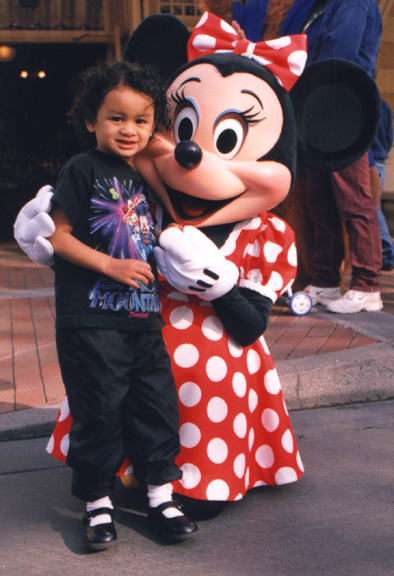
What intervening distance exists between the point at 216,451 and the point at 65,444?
51cm

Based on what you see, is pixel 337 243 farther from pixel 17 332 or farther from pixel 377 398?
pixel 17 332

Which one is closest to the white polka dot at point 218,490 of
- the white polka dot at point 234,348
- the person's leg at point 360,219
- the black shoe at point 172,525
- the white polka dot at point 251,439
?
the black shoe at point 172,525

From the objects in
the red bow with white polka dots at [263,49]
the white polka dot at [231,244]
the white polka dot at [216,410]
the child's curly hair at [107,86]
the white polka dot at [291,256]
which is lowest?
the white polka dot at [216,410]

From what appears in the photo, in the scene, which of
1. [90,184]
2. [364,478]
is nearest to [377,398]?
[364,478]

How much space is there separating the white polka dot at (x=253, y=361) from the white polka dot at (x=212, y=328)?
16 cm

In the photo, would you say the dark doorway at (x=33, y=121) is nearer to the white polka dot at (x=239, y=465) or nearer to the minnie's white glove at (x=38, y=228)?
the minnie's white glove at (x=38, y=228)

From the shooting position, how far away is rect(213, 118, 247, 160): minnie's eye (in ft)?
7.43

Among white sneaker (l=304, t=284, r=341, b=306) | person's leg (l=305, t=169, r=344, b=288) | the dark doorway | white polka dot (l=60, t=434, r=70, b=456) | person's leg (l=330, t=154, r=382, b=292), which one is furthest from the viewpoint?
the dark doorway

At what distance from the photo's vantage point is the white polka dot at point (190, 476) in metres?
2.20

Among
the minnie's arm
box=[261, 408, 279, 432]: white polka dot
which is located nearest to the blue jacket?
the minnie's arm

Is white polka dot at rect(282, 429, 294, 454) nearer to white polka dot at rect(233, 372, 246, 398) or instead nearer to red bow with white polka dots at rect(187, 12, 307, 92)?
white polka dot at rect(233, 372, 246, 398)

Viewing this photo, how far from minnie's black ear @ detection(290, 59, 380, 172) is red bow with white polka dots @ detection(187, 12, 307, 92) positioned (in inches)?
5.0

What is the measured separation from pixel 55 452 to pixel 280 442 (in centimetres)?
77

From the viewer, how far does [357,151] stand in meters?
2.60
